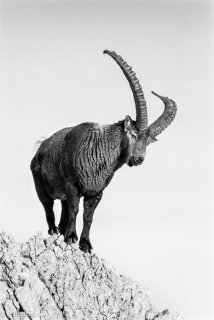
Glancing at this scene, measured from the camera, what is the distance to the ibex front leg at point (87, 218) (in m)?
55.2

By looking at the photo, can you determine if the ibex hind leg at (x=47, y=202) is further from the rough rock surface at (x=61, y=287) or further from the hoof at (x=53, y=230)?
the rough rock surface at (x=61, y=287)

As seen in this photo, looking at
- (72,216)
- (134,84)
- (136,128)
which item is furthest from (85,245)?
(134,84)

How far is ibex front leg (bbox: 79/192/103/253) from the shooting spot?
181ft

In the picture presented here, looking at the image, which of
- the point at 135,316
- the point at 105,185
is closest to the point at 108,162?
the point at 105,185

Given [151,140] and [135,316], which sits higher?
[151,140]

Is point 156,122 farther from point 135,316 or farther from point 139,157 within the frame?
point 135,316

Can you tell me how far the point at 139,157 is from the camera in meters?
54.6

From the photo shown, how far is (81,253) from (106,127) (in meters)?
3.35

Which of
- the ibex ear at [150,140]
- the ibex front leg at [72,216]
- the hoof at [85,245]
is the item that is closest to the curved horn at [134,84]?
the ibex ear at [150,140]

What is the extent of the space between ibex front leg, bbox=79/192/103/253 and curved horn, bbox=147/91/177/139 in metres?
2.13

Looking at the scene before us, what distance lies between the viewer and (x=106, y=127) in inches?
2176

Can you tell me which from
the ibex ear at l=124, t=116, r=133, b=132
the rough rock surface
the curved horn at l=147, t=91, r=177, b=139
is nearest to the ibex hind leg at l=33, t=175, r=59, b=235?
the rough rock surface

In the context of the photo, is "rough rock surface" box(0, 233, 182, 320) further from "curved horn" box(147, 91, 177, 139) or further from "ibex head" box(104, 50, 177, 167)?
"curved horn" box(147, 91, 177, 139)

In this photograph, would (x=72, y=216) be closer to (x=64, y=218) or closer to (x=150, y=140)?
(x=64, y=218)
